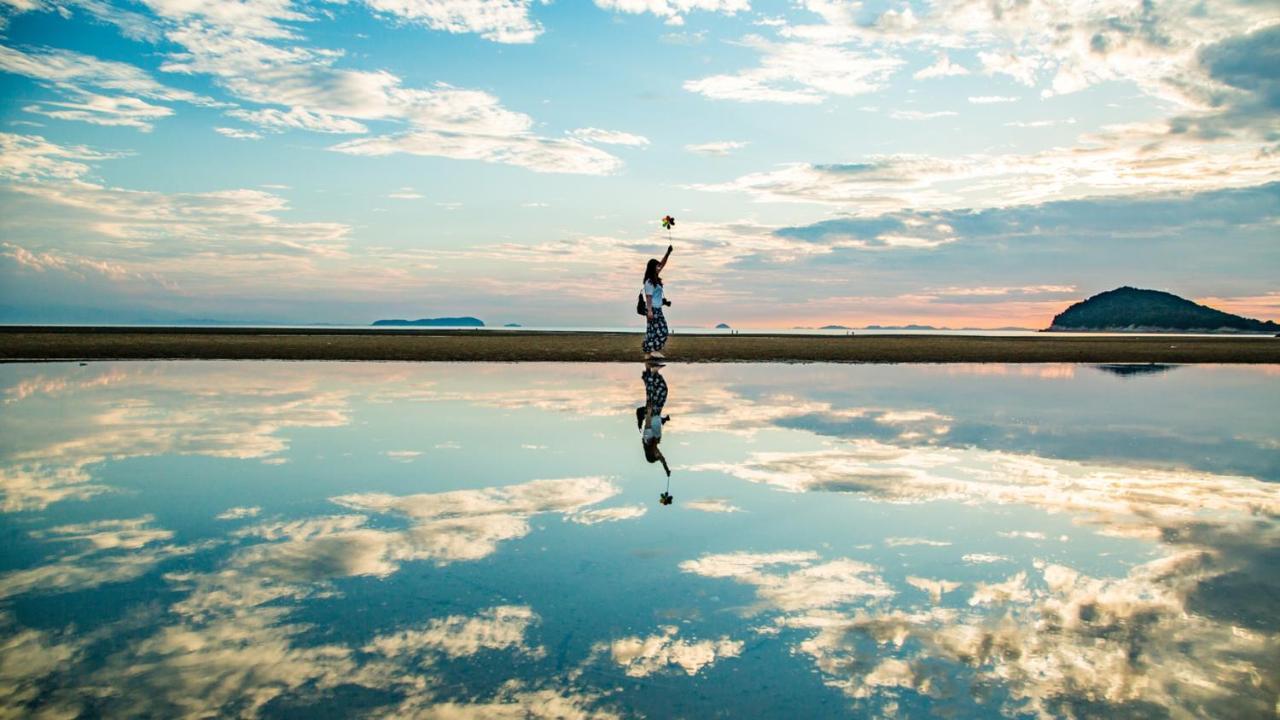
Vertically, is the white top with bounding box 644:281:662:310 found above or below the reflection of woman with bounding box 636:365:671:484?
above

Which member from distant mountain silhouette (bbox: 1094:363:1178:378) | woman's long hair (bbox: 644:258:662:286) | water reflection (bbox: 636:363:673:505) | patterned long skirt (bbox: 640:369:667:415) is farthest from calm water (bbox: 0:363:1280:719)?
distant mountain silhouette (bbox: 1094:363:1178:378)

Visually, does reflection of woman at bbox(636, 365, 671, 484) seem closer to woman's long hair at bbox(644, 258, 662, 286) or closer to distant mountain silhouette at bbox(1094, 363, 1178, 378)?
woman's long hair at bbox(644, 258, 662, 286)

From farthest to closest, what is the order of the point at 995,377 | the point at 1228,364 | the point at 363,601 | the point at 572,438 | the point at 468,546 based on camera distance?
the point at 1228,364 → the point at 995,377 → the point at 572,438 → the point at 468,546 → the point at 363,601

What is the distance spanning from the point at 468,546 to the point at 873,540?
3474 mm

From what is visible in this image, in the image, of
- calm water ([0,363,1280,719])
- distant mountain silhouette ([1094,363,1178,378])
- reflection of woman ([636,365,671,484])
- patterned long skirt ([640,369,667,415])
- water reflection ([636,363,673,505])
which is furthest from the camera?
distant mountain silhouette ([1094,363,1178,378])

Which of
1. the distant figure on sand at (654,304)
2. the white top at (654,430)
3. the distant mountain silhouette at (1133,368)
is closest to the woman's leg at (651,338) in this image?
the distant figure on sand at (654,304)

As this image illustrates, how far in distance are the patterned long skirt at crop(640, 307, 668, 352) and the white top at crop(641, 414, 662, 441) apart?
410 inches

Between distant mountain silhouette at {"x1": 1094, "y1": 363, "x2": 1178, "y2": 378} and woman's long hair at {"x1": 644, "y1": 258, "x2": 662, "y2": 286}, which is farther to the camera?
distant mountain silhouette at {"x1": 1094, "y1": 363, "x2": 1178, "y2": 378}

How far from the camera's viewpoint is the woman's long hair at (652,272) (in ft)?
73.3

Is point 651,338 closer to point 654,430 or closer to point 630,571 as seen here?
point 654,430

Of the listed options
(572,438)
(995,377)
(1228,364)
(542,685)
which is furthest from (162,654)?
(1228,364)

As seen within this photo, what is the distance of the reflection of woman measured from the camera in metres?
11.3

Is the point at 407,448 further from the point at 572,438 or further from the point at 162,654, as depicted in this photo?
the point at 162,654

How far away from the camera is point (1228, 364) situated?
1540 inches
